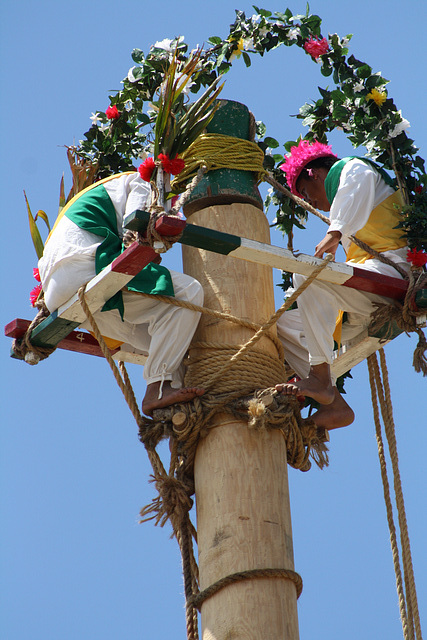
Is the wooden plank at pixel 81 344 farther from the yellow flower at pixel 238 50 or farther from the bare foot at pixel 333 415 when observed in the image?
the yellow flower at pixel 238 50

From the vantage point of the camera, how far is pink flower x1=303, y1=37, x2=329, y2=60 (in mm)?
6520

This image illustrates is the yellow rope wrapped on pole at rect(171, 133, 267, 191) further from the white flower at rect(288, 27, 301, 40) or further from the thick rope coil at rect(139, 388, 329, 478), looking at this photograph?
the thick rope coil at rect(139, 388, 329, 478)

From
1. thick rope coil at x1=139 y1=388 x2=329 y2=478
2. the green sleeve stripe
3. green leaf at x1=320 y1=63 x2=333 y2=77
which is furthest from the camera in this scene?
green leaf at x1=320 y1=63 x2=333 y2=77

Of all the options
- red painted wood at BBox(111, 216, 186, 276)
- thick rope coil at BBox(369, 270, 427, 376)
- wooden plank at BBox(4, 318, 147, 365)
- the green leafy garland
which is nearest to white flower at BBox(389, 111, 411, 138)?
the green leafy garland

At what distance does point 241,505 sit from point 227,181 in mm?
1989

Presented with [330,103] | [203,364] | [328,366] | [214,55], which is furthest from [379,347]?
[214,55]

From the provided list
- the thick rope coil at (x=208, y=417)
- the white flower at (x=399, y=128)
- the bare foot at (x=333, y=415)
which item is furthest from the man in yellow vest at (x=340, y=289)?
the white flower at (x=399, y=128)

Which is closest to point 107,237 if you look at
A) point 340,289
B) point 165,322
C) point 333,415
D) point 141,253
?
point 165,322

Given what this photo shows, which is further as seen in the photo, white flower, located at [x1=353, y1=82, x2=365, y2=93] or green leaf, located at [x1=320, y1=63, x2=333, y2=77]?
green leaf, located at [x1=320, y1=63, x2=333, y2=77]

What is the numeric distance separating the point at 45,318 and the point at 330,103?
8.01 ft

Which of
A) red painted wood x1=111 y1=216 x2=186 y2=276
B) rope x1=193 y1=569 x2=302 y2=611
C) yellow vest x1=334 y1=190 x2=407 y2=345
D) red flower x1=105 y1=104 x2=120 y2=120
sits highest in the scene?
red flower x1=105 y1=104 x2=120 y2=120

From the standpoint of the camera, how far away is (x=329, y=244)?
5.65 m

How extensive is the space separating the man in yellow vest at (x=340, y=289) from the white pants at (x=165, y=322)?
558 millimetres

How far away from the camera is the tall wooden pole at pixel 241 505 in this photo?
15.4 ft
